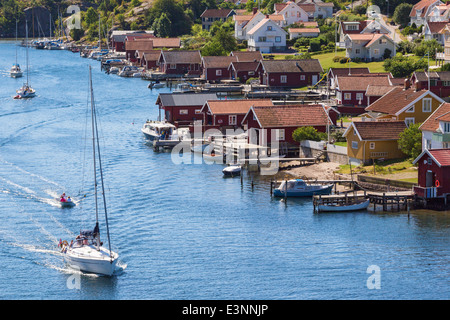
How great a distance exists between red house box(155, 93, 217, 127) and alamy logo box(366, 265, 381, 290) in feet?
160

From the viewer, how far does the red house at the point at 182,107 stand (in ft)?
321

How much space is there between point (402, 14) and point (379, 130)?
3602 inches

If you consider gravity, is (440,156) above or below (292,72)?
below

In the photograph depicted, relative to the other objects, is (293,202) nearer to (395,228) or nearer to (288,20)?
(395,228)

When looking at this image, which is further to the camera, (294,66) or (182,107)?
(294,66)

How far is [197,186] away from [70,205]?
12144mm

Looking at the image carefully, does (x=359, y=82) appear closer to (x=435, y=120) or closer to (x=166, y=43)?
(x=435, y=120)

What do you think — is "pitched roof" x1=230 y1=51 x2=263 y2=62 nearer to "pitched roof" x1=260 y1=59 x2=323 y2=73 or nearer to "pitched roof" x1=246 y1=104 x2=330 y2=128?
"pitched roof" x1=260 y1=59 x2=323 y2=73

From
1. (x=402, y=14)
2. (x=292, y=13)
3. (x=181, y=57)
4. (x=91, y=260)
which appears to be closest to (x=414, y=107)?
(x=91, y=260)

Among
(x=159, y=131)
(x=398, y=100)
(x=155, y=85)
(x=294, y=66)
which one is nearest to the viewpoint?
(x=398, y=100)

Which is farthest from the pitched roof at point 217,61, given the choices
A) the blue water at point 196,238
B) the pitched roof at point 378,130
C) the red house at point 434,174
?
the red house at point 434,174

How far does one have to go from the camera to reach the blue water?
4900 centimetres

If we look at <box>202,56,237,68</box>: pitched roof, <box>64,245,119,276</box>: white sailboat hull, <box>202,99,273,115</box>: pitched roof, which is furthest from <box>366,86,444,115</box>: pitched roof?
<box>202,56,237,68</box>: pitched roof

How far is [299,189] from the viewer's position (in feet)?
226
